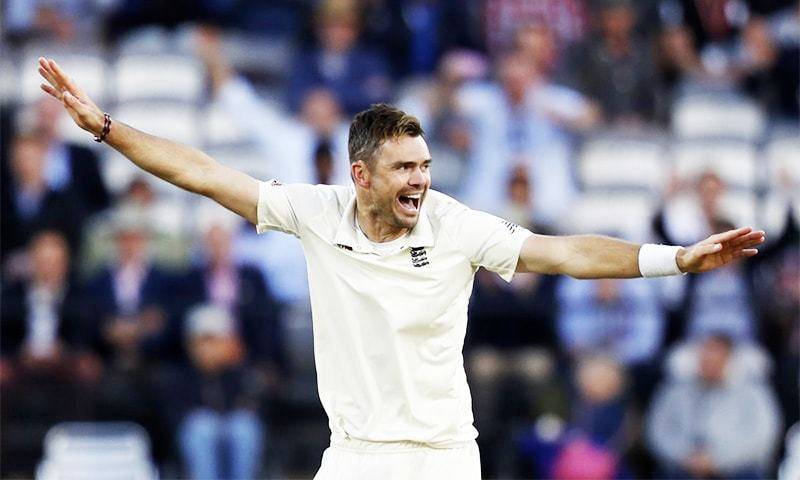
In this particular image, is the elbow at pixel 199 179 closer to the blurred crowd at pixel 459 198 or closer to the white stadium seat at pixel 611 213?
the blurred crowd at pixel 459 198

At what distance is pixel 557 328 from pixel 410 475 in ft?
19.2

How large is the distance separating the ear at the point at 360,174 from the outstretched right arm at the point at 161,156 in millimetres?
414

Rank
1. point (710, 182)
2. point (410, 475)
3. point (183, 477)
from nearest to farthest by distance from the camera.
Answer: point (410, 475) < point (183, 477) < point (710, 182)

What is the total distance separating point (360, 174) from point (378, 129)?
192mm

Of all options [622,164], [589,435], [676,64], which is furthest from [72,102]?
[676,64]

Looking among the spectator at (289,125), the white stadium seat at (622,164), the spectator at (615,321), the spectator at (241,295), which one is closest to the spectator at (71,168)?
the spectator at (241,295)

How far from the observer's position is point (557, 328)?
11508 mm

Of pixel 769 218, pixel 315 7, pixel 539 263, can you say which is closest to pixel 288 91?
pixel 315 7

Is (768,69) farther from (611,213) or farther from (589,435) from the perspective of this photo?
(589,435)

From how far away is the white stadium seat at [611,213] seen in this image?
12031mm

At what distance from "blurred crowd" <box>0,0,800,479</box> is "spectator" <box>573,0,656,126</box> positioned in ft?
0.06

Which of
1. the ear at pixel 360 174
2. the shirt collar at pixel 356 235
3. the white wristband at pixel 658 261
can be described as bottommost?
the white wristband at pixel 658 261

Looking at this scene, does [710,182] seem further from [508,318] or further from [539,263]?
[539,263]

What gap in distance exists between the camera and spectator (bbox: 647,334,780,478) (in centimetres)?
1108
